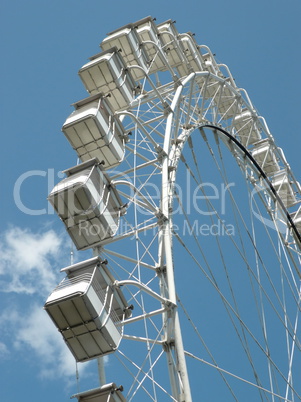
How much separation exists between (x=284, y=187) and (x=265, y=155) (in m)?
1.68

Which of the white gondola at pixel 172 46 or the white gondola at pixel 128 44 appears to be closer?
the white gondola at pixel 128 44

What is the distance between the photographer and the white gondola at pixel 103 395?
11.1 m

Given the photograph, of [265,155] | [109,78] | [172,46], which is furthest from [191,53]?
[109,78]

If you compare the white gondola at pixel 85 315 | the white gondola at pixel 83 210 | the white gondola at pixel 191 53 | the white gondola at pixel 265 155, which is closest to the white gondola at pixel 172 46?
the white gondola at pixel 191 53

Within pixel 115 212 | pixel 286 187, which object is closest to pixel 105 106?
pixel 115 212

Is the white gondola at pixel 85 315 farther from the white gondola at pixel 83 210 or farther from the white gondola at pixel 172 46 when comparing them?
the white gondola at pixel 172 46

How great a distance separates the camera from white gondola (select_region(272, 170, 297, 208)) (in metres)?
26.8

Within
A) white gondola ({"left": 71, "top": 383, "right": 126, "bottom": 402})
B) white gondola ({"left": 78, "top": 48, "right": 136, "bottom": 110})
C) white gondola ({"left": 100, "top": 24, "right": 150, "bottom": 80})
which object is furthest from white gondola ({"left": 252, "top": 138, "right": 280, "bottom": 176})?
white gondola ({"left": 71, "top": 383, "right": 126, "bottom": 402})

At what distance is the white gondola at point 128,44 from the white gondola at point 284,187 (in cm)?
974

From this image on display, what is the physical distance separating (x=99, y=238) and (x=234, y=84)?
13664 millimetres

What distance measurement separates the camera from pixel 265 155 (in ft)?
85.6

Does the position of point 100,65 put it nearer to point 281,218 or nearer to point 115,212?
point 115,212

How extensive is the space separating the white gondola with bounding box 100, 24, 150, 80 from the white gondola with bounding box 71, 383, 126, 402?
9.76 m

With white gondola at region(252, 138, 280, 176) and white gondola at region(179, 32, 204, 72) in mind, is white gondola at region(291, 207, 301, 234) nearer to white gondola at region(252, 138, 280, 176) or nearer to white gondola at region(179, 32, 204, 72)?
white gondola at region(252, 138, 280, 176)
